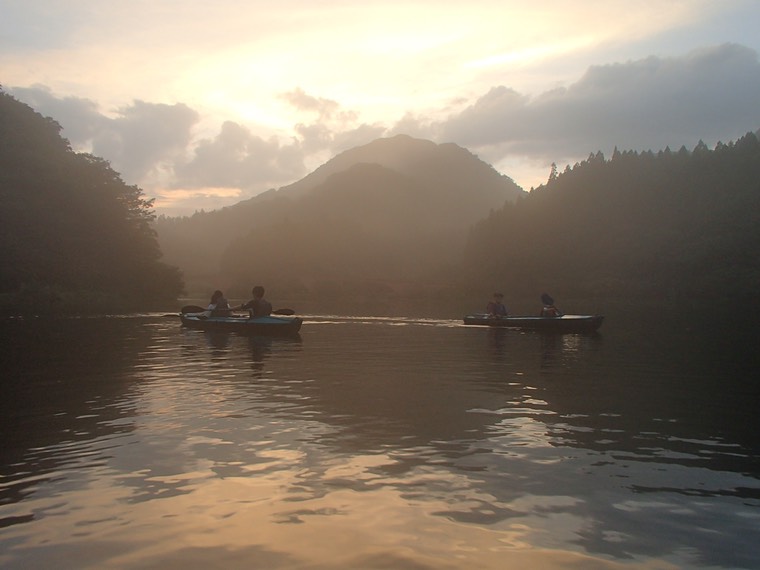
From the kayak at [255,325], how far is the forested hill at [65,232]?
92.2ft

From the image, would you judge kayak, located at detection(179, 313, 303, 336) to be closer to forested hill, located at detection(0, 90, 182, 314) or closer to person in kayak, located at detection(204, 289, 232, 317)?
person in kayak, located at detection(204, 289, 232, 317)

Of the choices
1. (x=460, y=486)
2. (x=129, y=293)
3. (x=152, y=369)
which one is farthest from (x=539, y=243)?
(x=460, y=486)

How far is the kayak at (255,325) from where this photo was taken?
33.1 meters

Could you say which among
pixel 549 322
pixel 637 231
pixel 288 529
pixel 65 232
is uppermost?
pixel 637 231

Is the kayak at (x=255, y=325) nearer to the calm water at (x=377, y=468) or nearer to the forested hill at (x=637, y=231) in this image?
the calm water at (x=377, y=468)

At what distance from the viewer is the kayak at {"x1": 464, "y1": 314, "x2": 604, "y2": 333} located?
37000mm

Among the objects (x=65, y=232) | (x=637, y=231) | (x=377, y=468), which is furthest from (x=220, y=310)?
(x=637, y=231)

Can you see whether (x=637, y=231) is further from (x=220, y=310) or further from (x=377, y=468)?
(x=377, y=468)

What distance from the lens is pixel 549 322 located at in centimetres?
3797

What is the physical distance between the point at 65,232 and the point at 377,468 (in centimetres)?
6863

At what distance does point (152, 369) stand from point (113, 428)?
9503mm

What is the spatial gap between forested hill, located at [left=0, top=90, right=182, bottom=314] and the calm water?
4334cm

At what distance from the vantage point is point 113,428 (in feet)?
42.5

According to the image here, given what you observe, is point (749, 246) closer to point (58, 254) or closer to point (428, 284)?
point (428, 284)
